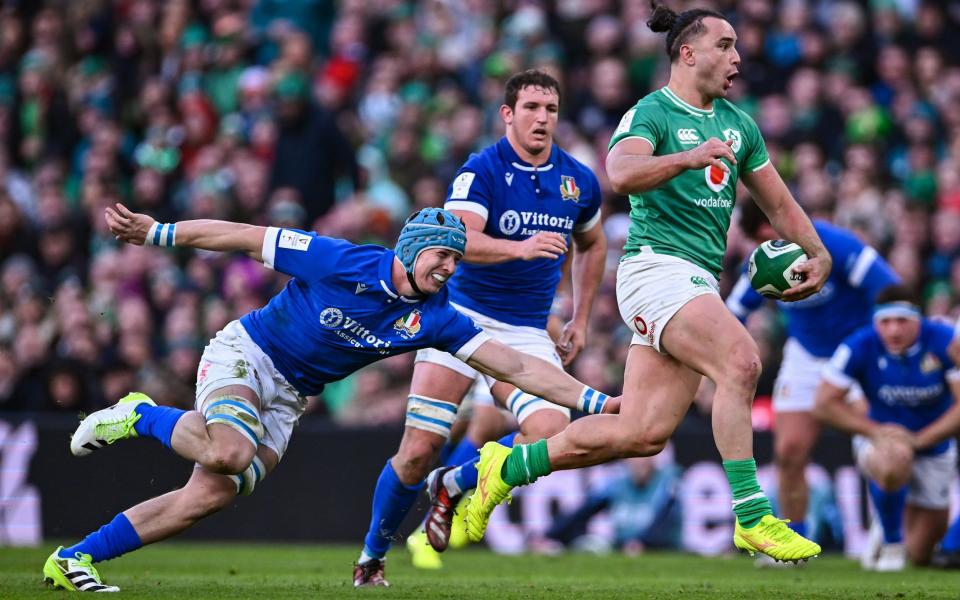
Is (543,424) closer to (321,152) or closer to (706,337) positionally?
(706,337)

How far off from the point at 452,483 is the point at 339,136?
330 inches

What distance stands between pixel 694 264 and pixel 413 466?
2322 millimetres

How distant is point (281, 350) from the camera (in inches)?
324

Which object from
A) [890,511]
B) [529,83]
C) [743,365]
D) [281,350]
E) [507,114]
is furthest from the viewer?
[890,511]

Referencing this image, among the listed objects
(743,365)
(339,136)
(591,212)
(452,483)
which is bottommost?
(452,483)

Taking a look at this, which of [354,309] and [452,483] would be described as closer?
[354,309]

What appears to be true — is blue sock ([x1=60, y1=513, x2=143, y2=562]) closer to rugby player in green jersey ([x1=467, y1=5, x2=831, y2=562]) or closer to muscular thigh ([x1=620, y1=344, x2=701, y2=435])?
rugby player in green jersey ([x1=467, y1=5, x2=831, y2=562])

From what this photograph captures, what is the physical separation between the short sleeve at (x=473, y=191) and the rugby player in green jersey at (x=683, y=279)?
4.62 feet

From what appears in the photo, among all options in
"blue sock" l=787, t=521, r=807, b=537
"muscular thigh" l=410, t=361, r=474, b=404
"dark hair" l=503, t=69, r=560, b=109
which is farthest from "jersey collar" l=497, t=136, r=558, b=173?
"blue sock" l=787, t=521, r=807, b=537

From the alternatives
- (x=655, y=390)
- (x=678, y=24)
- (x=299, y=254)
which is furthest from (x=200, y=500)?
(x=678, y=24)

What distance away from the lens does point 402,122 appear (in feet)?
57.1

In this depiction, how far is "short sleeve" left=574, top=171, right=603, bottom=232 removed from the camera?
A: 31.4 feet

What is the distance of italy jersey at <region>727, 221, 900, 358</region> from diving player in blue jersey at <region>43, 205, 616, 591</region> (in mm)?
3558

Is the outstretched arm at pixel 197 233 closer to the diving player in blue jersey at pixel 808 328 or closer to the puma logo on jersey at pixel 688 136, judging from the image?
the puma logo on jersey at pixel 688 136
